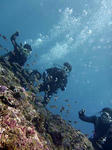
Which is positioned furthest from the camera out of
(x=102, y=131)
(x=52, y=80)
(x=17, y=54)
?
(x=52, y=80)

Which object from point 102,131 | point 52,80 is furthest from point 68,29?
point 102,131

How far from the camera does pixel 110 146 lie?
10188mm

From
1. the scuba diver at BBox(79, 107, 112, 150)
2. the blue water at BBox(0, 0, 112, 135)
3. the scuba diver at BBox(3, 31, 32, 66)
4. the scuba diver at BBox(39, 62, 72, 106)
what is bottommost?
the scuba diver at BBox(79, 107, 112, 150)

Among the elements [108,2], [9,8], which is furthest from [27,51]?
[9,8]

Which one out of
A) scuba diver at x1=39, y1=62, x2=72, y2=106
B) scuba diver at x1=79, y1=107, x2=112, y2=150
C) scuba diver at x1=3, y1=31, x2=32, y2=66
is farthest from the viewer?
scuba diver at x1=39, y1=62, x2=72, y2=106

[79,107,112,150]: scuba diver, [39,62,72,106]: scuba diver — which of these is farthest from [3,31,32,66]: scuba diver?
[79,107,112,150]: scuba diver

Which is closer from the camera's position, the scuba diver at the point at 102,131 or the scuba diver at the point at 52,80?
the scuba diver at the point at 102,131

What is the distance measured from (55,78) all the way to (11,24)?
123 ft

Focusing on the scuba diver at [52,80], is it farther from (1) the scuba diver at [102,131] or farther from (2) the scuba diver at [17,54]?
(1) the scuba diver at [102,131]

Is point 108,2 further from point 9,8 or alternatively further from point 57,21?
point 9,8

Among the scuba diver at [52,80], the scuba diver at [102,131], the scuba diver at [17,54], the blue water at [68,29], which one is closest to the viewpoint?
the scuba diver at [102,131]

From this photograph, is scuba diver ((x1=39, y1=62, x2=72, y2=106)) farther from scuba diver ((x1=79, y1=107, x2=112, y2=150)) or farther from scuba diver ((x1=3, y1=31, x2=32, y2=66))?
scuba diver ((x1=79, y1=107, x2=112, y2=150))

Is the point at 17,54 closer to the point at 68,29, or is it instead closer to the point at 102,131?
the point at 102,131

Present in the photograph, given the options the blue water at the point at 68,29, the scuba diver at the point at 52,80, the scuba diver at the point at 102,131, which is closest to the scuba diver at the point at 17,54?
the scuba diver at the point at 52,80
